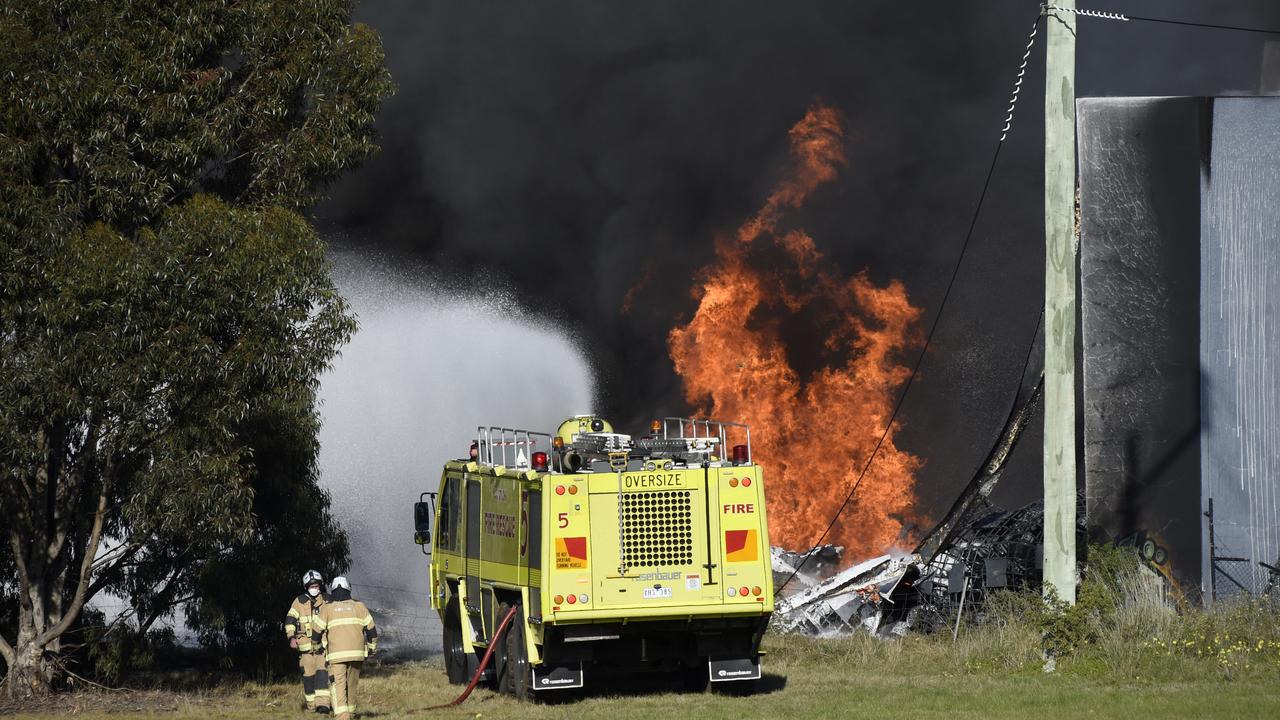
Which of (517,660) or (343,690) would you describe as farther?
(517,660)

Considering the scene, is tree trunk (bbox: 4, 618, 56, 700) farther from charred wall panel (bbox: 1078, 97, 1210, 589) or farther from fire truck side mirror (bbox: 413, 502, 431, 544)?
charred wall panel (bbox: 1078, 97, 1210, 589)

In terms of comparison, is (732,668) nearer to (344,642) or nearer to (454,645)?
(344,642)

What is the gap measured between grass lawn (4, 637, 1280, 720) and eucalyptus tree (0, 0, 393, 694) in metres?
2.35

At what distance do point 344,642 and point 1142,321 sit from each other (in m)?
14.4

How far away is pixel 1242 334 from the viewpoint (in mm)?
22656

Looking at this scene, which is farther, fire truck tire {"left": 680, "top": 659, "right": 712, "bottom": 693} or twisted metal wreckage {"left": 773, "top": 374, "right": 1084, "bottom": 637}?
twisted metal wreckage {"left": 773, "top": 374, "right": 1084, "bottom": 637}

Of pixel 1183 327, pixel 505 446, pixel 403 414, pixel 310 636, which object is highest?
pixel 1183 327

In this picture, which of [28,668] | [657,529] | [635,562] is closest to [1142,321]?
[657,529]

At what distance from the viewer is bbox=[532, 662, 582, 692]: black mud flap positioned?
1667cm

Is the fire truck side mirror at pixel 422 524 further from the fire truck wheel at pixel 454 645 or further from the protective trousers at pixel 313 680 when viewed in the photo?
the protective trousers at pixel 313 680

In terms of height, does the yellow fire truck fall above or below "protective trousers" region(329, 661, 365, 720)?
above

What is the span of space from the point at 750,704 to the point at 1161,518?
975cm

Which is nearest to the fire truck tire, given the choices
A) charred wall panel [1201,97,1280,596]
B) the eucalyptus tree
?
the eucalyptus tree

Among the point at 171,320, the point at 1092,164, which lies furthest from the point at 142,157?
the point at 1092,164
